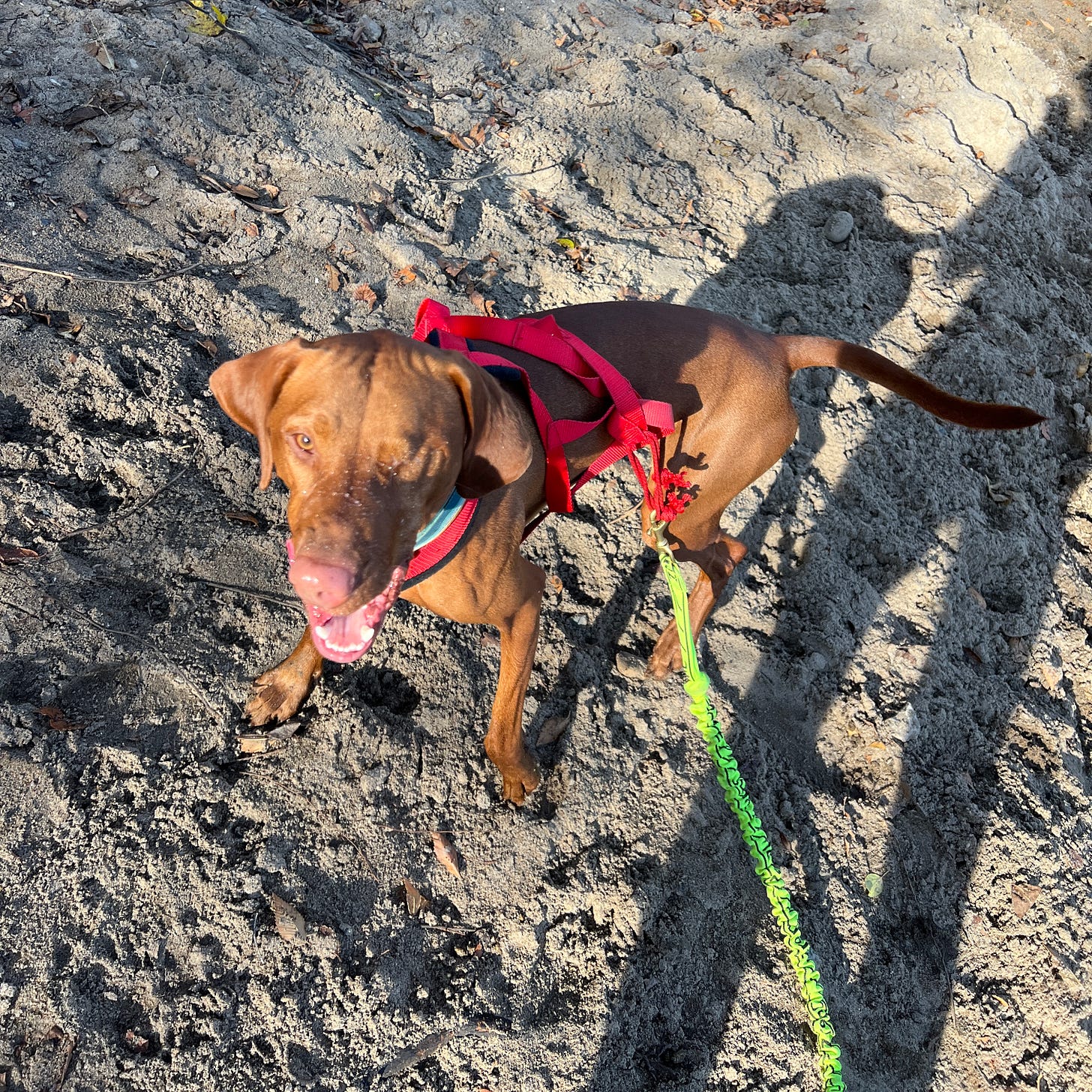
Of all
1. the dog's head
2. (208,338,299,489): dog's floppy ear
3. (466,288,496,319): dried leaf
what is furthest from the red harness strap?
(466,288,496,319): dried leaf

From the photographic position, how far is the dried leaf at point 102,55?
427 centimetres

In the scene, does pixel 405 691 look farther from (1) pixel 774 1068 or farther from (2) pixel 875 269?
(2) pixel 875 269

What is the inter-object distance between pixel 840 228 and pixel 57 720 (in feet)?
17.4

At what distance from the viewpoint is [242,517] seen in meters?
3.41

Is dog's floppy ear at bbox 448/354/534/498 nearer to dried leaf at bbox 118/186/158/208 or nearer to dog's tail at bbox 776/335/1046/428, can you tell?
dog's tail at bbox 776/335/1046/428

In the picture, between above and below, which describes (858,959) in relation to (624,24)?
below

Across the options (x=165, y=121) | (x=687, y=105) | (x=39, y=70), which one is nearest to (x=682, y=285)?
(x=687, y=105)

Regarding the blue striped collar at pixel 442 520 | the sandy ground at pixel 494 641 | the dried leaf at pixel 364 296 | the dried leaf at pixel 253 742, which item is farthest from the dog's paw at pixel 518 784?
the dried leaf at pixel 364 296

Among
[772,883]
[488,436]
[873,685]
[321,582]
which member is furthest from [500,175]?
[772,883]

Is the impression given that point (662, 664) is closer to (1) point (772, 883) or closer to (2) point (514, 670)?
(2) point (514, 670)

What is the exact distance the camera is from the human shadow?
3.05 m

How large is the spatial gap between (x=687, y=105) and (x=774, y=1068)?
590 cm

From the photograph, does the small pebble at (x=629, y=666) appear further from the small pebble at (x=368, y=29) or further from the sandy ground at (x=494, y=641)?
the small pebble at (x=368, y=29)

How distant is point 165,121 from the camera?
13.9 feet
